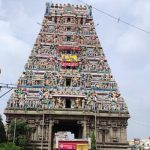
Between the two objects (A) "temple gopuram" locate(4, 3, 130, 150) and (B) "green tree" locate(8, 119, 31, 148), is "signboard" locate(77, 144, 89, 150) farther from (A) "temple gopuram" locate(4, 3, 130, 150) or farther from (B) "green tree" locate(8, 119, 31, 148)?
(B) "green tree" locate(8, 119, 31, 148)

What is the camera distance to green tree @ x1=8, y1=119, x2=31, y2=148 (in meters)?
42.1

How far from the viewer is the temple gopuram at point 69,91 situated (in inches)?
1797

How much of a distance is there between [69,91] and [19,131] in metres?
9.14

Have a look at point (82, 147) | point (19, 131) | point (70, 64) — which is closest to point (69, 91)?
point (70, 64)

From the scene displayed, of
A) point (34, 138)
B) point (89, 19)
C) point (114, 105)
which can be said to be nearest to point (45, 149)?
point (34, 138)

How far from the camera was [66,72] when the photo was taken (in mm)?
49812

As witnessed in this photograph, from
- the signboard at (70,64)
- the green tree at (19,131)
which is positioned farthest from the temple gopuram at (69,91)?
the green tree at (19,131)

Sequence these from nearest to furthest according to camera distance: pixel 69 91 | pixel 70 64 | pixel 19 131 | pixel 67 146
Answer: pixel 67 146
pixel 19 131
pixel 69 91
pixel 70 64

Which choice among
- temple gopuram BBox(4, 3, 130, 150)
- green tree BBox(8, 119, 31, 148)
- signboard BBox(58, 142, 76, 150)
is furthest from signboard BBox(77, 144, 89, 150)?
green tree BBox(8, 119, 31, 148)

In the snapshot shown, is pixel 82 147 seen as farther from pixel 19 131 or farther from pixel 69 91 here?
pixel 69 91

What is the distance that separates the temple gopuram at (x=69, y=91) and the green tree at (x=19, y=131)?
2.11 m

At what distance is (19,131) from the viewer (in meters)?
43.0

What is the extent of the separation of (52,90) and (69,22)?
13306 millimetres

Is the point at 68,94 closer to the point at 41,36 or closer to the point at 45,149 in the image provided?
the point at 45,149
